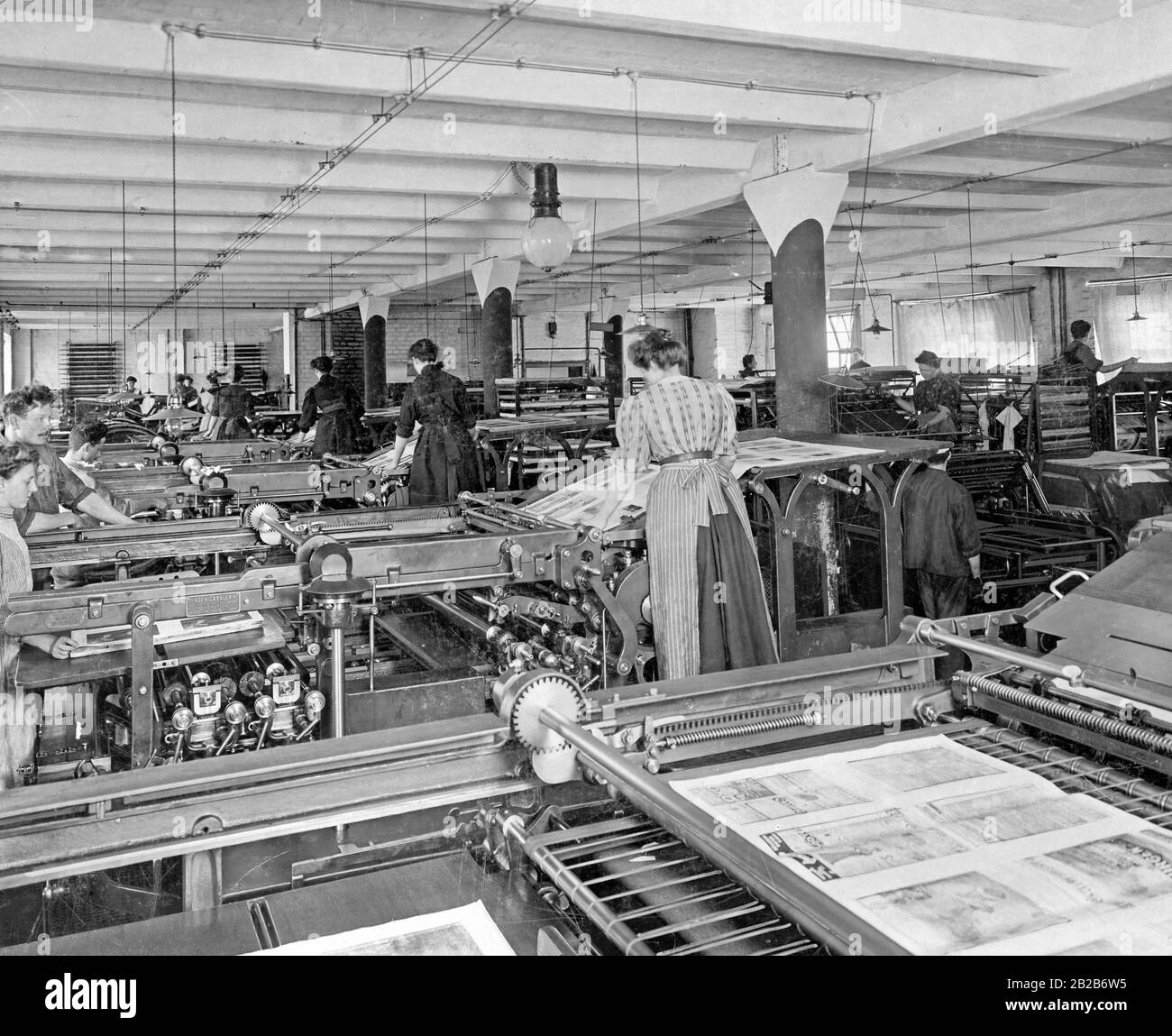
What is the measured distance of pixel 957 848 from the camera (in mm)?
1331

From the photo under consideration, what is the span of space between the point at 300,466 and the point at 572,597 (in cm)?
307

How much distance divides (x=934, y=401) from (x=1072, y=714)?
6079 mm

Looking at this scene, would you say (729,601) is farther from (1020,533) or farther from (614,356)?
(614,356)

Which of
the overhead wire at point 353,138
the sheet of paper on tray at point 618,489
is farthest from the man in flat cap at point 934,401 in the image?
the overhead wire at point 353,138

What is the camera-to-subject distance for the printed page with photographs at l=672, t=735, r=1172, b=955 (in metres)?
1.14

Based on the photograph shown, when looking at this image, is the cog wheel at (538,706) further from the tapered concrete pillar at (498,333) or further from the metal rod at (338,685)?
the tapered concrete pillar at (498,333)

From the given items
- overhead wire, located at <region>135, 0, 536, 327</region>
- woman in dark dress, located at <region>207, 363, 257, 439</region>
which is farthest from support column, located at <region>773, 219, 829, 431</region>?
woman in dark dress, located at <region>207, 363, 257, 439</region>

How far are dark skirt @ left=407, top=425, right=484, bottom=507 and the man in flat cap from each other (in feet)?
9.40

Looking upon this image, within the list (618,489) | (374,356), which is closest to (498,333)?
(374,356)

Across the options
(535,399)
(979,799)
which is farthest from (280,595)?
(535,399)

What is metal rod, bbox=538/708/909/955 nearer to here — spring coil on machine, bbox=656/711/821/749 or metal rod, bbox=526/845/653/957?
metal rod, bbox=526/845/653/957

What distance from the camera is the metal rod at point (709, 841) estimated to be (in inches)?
42.0
